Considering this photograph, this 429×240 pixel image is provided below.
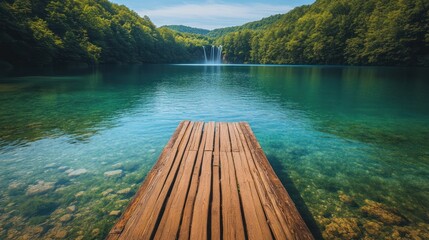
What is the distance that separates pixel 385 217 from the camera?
5750mm

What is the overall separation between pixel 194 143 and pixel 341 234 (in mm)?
4602

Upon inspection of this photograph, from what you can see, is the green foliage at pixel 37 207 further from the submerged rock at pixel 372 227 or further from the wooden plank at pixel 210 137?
the submerged rock at pixel 372 227

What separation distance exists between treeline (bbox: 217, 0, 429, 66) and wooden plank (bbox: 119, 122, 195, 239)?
101 metres

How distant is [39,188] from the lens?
267 inches

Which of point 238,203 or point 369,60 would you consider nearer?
point 238,203

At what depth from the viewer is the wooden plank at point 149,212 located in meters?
3.45

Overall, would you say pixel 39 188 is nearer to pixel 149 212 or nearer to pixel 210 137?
pixel 149 212

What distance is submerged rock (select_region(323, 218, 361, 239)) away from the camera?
5.17 metres

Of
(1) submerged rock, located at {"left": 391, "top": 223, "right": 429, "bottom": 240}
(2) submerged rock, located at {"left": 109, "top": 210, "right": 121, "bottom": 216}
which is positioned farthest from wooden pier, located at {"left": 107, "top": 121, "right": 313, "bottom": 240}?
(1) submerged rock, located at {"left": 391, "top": 223, "right": 429, "bottom": 240}

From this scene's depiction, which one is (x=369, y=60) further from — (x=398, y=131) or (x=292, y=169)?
(x=292, y=169)

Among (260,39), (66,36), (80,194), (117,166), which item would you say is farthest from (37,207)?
(260,39)

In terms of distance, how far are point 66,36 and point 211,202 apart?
74980 mm

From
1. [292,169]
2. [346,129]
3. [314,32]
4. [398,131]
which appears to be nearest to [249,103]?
[346,129]

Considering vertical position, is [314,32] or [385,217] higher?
[314,32]
